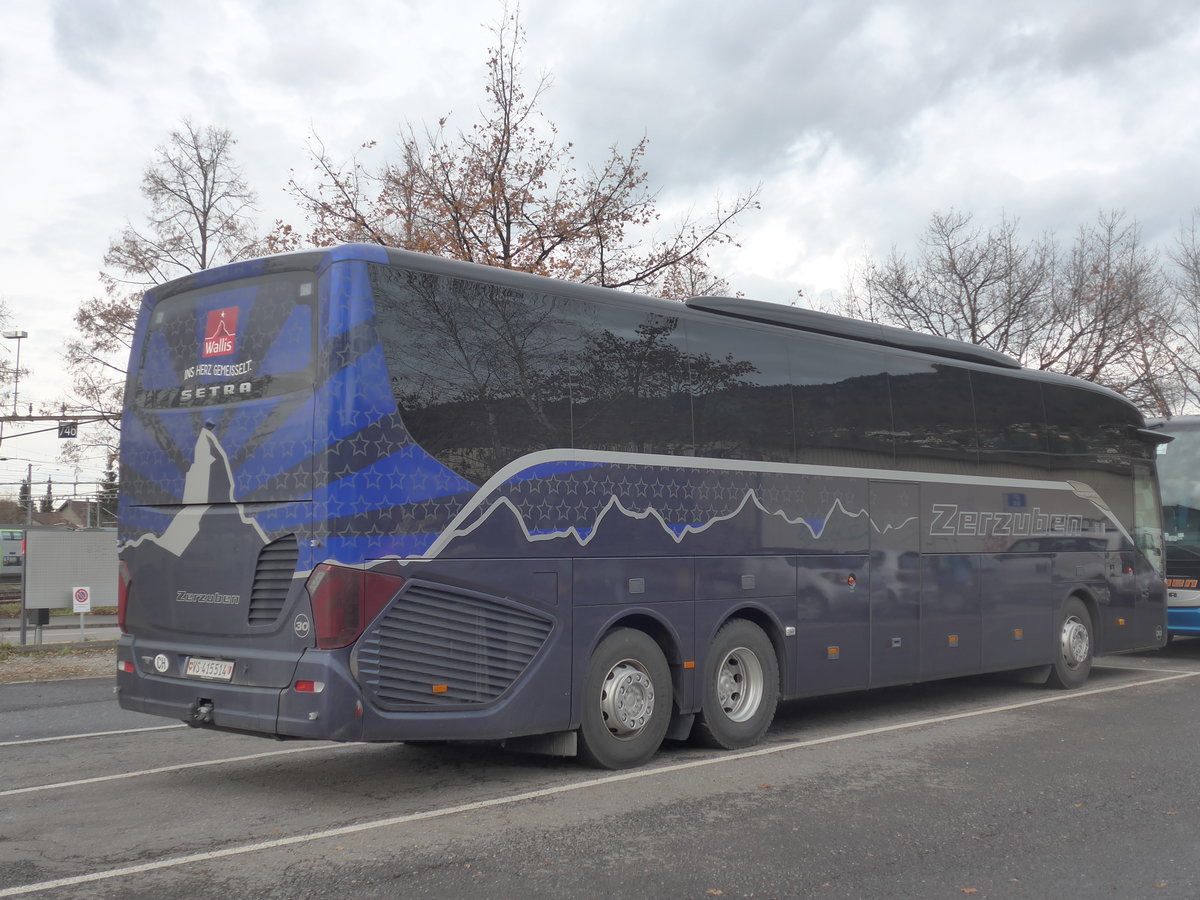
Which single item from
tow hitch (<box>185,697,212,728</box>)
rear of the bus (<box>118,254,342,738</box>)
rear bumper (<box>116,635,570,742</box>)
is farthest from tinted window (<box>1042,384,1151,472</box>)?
tow hitch (<box>185,697,212,728</box>)

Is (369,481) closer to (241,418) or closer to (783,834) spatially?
(241,418)

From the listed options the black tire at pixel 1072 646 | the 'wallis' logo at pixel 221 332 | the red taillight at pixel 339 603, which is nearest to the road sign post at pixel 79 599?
the 'wallis' logo at pixel 221 332

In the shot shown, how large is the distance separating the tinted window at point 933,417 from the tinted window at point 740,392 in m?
1.82

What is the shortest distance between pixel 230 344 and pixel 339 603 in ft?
6.70

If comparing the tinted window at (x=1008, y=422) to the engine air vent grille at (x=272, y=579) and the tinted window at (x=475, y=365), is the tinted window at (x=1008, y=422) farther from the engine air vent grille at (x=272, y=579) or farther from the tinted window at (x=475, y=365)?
the engine air vent grille at (x=272, y=579)

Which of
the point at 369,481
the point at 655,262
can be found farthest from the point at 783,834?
the point at 655,262

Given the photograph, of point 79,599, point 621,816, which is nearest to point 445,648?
point 621,816

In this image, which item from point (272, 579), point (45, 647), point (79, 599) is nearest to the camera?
Answer: point (272, 579)

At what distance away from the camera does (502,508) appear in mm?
7953

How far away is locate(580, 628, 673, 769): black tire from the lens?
336 inches

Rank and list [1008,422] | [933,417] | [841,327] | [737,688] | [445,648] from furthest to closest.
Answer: [1008,422]
[933,417]
[841,327]
[737,688]
[445,648]

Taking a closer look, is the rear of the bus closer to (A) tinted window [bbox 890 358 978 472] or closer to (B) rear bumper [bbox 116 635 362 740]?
(B) rear bumper [bbox 116 635 362 740]

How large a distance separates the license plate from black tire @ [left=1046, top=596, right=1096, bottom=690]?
10019 millimetres

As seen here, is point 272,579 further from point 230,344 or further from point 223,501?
point 230,344
